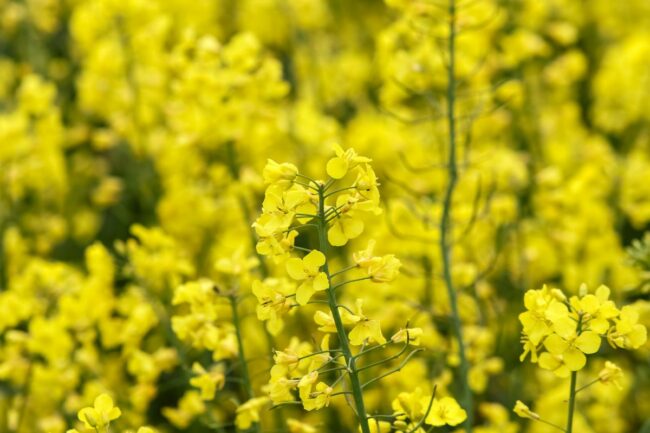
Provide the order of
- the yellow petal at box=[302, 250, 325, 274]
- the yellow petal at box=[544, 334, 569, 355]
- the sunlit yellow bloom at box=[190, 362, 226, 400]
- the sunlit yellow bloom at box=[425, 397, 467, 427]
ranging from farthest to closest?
the sunlit yellow bloom at box=[190, 362, 226, 400], the sunlit yellow bloom at box=[425, 397, 467, 427], the yellow petal at box=[544, 334, 569, 355], the yellow petal at box=[302, 250, 325, 274]

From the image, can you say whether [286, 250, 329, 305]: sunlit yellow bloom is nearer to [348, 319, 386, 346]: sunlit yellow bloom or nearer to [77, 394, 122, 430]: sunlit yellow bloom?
[348, 319, 386, 346]: sunlit yellow bloom

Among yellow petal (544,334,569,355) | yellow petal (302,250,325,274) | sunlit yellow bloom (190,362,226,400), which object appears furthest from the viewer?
sunlit yellow bloom (190,362,226,400)

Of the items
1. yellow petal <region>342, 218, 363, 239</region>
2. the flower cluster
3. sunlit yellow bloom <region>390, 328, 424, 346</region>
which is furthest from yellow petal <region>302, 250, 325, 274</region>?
the flower cluster

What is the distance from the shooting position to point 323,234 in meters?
1.95

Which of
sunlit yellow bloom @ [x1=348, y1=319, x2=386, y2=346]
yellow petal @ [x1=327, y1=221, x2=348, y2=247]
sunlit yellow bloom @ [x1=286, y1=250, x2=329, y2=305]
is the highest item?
yellow petal @ [x1=327, y1=221, x2=348, y2=247]

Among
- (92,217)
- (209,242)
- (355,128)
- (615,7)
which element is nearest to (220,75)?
(209,242)

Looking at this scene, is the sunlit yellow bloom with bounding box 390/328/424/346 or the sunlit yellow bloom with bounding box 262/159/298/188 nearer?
the sunlit yellow bloom with bounding box 262/159/298/188

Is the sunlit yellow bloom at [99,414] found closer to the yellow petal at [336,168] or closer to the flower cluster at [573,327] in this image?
the yellow petal at [336,168]

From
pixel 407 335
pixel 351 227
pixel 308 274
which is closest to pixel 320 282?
pixel 308 274

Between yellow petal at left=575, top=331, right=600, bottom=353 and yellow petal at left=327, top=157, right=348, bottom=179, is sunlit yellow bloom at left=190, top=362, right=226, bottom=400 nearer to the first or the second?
yellow petal at left=327, top=157, right=348, bottom=179

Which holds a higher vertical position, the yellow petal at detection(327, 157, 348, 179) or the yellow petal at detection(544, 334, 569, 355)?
the yellow petal at detection(327, 157, 348, 179)

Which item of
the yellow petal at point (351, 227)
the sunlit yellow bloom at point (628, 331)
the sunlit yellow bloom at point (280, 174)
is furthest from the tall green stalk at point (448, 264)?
the sunlit yellow bloom at point (280, 174)

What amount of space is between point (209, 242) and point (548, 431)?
171cm

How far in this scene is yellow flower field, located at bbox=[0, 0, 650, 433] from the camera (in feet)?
7.02
